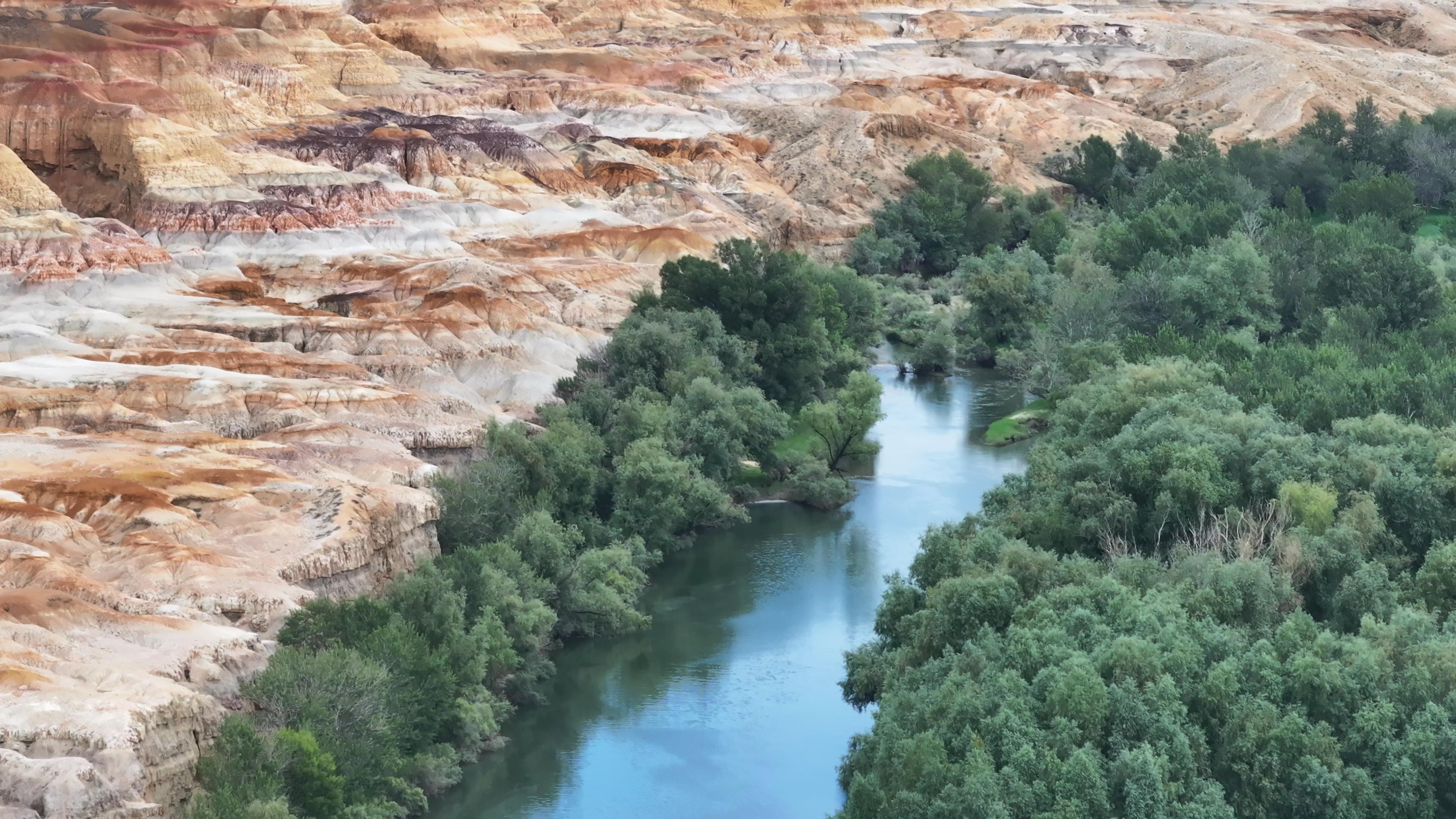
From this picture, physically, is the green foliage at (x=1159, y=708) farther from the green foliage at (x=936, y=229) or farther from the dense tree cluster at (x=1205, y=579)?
the green foliage at (x=936, y=229)

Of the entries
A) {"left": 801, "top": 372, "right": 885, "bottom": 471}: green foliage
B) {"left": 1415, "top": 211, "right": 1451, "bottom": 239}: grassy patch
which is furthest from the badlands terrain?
{"left": 1415, "top": 211, "right": 1451, "bottom": 239}: grassy patch

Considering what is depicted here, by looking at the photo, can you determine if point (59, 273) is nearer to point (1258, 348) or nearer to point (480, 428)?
point (480, 428)

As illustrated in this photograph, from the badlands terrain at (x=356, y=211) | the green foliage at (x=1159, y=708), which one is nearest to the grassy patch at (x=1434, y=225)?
the badlands terrain at (x=356, y=211)

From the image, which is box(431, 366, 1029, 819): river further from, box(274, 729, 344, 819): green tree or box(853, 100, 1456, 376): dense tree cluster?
box(853, 100, 1456, 376): dense tree cluster

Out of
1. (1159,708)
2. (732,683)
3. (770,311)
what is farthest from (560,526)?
(770,311)

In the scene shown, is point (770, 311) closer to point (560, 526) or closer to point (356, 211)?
point (560, 526)

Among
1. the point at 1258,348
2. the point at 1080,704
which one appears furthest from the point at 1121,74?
the point at 1080,704
